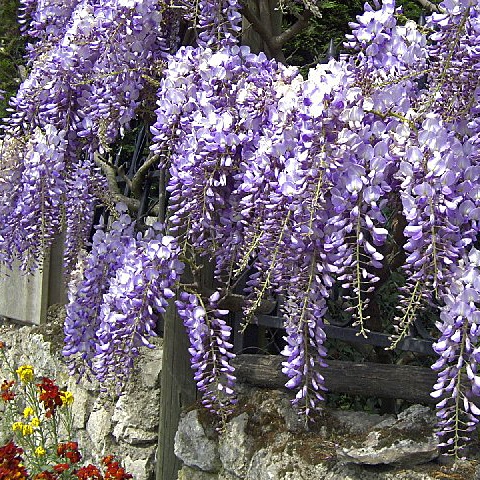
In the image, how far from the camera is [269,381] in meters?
2.89

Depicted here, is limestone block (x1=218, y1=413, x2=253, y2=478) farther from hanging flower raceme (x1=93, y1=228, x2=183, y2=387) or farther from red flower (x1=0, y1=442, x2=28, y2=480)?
red flower (x1=0, y1=442, x2=28, y2=480)

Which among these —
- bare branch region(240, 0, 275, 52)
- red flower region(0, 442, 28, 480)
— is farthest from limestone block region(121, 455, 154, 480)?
bare branch region(240, 0, 275, 52)

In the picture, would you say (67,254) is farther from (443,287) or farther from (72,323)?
(443,287)

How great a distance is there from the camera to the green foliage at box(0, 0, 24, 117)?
570 centimetres

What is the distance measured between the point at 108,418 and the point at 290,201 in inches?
85.2

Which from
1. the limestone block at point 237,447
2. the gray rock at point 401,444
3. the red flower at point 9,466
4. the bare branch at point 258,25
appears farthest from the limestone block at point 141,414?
the bare branch at point 258,25

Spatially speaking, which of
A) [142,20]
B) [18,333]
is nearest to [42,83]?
[142,20]

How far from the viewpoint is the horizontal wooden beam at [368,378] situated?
2531mm

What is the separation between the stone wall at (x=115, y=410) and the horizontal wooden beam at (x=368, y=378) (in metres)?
0.56

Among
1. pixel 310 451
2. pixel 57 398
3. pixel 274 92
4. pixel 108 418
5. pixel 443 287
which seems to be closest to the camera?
pixel 443 287

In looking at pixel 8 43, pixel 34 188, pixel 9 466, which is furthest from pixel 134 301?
pixel 8 43

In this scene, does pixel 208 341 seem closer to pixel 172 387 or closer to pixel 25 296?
pixel 172 387

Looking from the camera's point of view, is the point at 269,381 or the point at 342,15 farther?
the point at 342,15

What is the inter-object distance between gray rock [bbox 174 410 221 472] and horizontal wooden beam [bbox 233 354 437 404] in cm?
29
